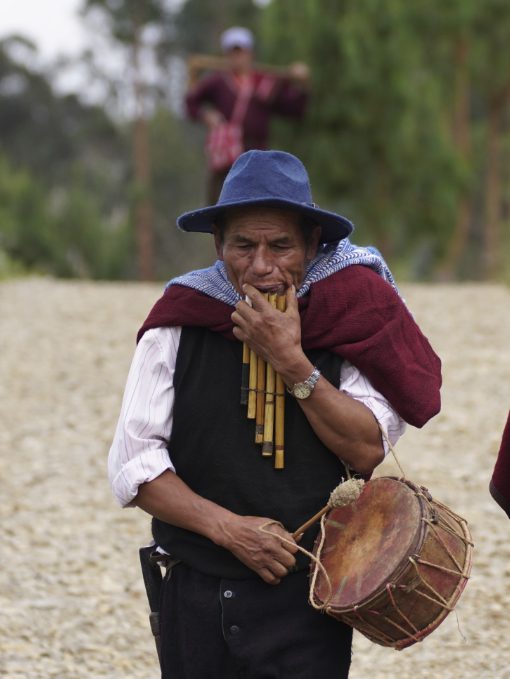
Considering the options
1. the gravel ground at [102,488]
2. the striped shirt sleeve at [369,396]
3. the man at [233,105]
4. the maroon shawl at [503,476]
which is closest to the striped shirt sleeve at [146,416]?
the striped shirt sleeve at [369,396]

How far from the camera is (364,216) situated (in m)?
15.8

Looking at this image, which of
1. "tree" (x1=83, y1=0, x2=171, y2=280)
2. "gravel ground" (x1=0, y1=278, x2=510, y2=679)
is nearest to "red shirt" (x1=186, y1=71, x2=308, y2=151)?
"gravel ground" (x1=0, y1=278, x2=510, y2=679)

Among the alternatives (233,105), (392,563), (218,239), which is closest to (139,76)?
(233,105)

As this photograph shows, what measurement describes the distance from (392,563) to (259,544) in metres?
0.31

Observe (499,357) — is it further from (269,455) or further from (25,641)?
Answer: (269,455)

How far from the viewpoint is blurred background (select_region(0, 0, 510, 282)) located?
1518 cm

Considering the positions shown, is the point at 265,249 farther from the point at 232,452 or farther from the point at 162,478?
the point at 162,478

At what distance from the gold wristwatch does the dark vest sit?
104 mm

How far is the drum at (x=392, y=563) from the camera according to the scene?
Answer: 2395 millimetres

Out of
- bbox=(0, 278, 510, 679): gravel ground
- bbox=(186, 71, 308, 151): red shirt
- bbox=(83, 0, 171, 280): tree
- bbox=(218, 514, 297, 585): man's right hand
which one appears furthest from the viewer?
bbox=(83, 0, 171, 280): tree

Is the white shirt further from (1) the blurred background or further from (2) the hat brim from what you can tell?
(1) the blurred background

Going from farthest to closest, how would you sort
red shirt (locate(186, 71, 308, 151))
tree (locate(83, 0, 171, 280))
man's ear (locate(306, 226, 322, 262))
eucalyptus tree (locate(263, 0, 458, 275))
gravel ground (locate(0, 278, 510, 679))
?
tree (locate(83, 0, 171, 280)) → eucalyptus tree (locate(263, 0, 458, 275)) → red shirt (locate(186, 71, 308, 151)) → gravel ground (locate(0, 278, 510, 679)) → man's ear (locate(306, 226, 322, 262))

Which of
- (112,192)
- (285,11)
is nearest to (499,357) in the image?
(285,11)

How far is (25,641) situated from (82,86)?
80.5 feet
